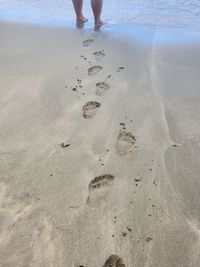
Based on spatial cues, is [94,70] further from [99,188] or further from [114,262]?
[114,262]

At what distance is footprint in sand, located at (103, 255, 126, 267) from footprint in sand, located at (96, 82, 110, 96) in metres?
1.34

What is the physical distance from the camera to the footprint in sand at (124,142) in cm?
198

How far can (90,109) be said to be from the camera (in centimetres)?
235

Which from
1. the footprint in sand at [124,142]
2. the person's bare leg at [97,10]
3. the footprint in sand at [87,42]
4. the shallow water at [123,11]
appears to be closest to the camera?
the footprint in sand at [124,142]

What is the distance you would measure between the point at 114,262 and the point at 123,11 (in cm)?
341

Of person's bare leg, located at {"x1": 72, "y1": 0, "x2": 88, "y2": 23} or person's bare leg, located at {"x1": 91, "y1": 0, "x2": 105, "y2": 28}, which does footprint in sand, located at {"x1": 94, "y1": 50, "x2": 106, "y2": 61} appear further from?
person's bare leg, located at {"x1": 72, "y1": 0, "x2": 88, "y2": 23}

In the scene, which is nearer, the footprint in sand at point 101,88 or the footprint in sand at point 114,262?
the footprint in sand at point 114,262

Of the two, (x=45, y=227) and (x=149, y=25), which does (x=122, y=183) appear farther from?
(x=149, y=25)

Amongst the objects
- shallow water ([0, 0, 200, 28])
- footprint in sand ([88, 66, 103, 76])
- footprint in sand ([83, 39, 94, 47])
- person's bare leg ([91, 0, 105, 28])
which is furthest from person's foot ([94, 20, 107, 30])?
footprint in sand ([88, 66, 103, 76])

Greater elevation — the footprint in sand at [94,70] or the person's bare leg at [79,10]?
the person's bare leg at [79,10]

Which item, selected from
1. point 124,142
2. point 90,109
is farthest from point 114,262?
point 90,109

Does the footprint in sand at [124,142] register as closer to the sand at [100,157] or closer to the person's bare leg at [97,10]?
the sand at [100,157]

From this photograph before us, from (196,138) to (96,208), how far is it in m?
0.77

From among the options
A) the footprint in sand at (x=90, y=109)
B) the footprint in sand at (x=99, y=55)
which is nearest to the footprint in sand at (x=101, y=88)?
the footprint in sand at (x=90, y=109)
